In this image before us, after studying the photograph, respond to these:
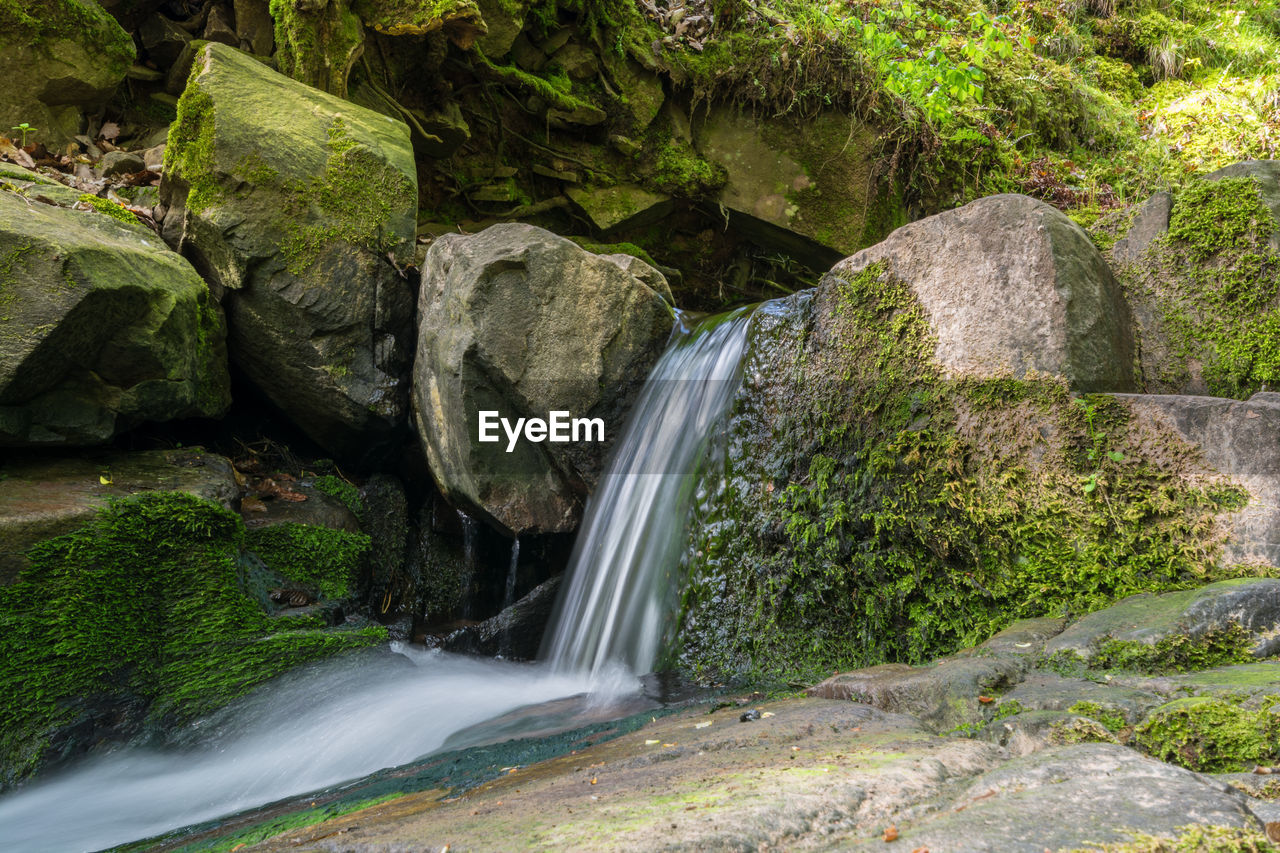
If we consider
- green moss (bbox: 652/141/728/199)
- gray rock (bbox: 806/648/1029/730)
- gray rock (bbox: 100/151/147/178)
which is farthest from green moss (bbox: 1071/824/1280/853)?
green moss (bbox: 652/141/728/199)

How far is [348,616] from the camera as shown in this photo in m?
5.11

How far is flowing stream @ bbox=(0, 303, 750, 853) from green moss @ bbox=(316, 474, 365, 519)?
1.28 meters

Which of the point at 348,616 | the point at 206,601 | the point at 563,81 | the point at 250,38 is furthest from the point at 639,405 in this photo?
the point at 250,38

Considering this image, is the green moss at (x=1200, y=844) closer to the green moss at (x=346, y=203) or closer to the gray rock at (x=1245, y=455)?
the gray rock at (x=1245, y=455)

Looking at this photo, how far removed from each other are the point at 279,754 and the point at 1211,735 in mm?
3648

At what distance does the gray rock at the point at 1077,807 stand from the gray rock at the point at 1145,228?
10.5 feet

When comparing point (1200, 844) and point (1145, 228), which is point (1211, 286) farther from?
point (1200, 844)

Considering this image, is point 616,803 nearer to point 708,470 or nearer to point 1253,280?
point 708,470

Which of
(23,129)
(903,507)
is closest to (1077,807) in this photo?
(903,507)

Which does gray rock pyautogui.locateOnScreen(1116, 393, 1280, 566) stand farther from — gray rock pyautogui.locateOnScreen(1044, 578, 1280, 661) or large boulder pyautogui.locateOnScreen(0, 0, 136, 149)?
large boulder pyautogui.locateOnScreen(0, 0, 136, 149)

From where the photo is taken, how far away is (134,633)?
13.1 feet

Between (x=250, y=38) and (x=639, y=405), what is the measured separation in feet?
16.8

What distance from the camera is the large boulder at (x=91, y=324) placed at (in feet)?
12.4

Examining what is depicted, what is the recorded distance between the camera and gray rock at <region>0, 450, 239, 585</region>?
12.0 ft
